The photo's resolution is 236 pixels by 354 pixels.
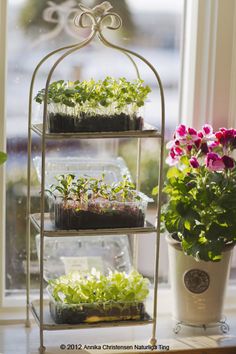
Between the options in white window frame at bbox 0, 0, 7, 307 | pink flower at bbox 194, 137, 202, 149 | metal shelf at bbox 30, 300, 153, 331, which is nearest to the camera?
metal shelf at bbox 30, 300, 153, 331

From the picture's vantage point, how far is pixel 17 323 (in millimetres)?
2828

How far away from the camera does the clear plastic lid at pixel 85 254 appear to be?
2.84 m

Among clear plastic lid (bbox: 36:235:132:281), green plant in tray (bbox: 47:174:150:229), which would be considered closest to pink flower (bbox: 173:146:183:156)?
green plant in tray (bbox: 47:174:150:229)

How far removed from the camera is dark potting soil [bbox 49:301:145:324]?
2.54 m

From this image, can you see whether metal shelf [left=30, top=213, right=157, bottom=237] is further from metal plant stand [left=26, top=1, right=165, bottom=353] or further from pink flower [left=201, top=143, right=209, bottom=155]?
pink flower [left=201, top=143, right=209, bottom=155]

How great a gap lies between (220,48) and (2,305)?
4.30ft

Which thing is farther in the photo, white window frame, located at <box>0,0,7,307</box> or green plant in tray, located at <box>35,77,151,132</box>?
white window frame, located at <box>0,0,7,307</box>

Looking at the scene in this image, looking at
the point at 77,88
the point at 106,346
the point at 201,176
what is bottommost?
the point at 106,346

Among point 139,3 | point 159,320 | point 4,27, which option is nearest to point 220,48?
point 139,3

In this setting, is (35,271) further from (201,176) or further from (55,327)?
(201,176)

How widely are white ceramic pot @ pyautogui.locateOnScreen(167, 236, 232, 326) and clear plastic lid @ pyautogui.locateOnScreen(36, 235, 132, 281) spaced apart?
8.3 inches

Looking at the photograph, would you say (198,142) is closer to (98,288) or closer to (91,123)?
(91,123)

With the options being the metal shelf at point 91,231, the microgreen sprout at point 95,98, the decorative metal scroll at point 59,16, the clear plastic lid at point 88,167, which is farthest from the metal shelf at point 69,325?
the decorative metal scroll at point 59,16

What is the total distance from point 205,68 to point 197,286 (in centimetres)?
84
